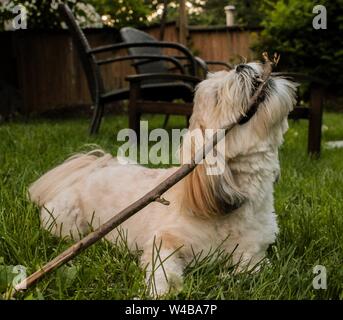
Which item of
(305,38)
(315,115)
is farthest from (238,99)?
(305,38)

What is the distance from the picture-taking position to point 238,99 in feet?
6.88

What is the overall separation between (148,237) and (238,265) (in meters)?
0.39

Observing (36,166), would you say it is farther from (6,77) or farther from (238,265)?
(6,77)

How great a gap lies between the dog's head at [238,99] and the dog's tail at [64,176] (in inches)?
38.0

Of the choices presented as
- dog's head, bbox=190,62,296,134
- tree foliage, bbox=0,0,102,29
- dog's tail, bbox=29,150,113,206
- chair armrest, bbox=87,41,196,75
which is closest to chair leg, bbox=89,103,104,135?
chair armrest, bbox=87,41,196,75

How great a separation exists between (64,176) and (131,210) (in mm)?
1226

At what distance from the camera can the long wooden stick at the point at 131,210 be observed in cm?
180

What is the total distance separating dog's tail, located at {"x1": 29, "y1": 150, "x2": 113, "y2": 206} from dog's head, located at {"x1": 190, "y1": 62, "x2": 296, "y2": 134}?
0.96 meters

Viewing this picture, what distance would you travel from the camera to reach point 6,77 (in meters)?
9.88

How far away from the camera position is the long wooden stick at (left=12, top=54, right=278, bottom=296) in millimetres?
1797
